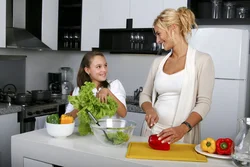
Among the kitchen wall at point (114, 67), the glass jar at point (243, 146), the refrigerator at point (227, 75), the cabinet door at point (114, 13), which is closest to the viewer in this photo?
the glass jar at point (243, 146)

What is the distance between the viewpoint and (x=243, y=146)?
1369mm

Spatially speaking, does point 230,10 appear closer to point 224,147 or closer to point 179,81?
point 179,81

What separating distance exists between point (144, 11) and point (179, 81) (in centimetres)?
176

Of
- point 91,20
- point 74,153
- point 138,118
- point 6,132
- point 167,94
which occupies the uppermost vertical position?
point 91,20

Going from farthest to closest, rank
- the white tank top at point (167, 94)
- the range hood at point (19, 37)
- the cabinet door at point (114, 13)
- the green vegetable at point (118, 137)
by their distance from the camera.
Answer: the cabinet door at point (114, 13) → the range hood at point (19, 37) → the white tank top at point (167, 94) → the green vegetable at point (118, 137)

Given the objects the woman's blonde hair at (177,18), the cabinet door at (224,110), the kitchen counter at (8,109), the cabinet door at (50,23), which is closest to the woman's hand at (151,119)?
the woman's blonde hair at (177,18)

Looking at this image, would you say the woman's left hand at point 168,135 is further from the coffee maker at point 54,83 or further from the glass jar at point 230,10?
the coffee maker at point 54,83

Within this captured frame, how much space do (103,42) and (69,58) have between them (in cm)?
75

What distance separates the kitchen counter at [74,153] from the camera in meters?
1.42

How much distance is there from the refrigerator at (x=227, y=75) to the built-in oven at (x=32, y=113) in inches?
63.3

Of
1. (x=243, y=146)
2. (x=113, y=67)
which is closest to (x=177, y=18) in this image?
(x=243, y=146)

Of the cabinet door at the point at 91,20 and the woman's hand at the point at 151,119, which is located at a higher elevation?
the cabinet door at the point at 91,20

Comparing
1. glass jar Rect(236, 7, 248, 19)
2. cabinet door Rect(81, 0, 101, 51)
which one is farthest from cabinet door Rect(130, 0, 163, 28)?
glass jar Rect(236, 7, 248, 19)

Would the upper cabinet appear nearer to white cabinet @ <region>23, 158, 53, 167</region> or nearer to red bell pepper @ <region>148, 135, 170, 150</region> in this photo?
red bell pepper @ <region>148, 135, 170, 150</region>
